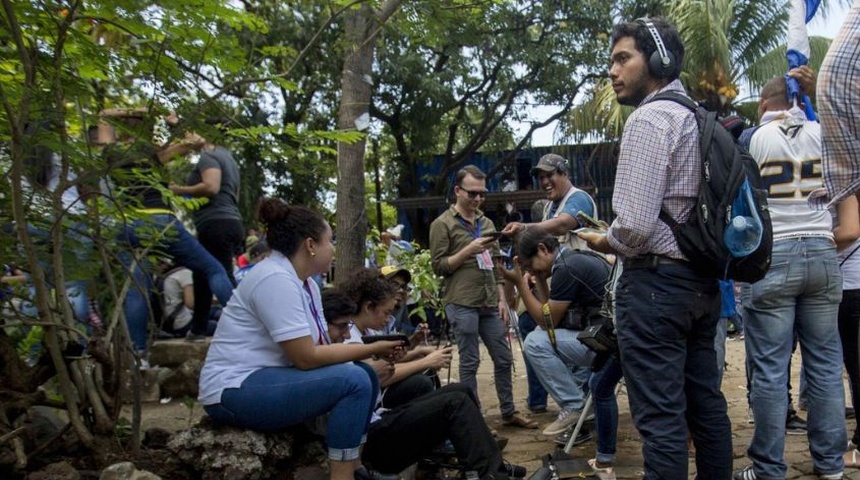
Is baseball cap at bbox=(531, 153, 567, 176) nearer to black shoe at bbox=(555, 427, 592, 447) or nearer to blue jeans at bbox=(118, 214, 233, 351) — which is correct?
black shoe at bbox=(555, 427, 592, 447)

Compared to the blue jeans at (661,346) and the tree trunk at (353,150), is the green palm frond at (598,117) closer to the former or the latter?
the tree trunk at (353,150)

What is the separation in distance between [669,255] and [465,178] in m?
3.03

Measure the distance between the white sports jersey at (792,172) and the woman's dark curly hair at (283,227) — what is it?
2343mm

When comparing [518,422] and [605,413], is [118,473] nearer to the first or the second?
[605,413]

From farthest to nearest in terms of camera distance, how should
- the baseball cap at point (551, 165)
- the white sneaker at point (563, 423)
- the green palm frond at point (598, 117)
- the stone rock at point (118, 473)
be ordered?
the green palm frond at point (598, 117) < the baseball cap at point (551, 165) < the white sneaker at point (563, 423) < the stone rock at point (118, 473)

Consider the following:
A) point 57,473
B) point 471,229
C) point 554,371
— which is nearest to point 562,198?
point 471,229

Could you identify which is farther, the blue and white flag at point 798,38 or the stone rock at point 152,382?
the stone rock at point 152,382

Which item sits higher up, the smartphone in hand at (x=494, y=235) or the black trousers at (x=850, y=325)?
the smartphone in hand at (x=494, y=235)

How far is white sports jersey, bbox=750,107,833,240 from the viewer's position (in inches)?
155

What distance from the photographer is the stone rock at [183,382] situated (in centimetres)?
620

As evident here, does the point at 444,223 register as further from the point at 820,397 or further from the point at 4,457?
the point at 4,457

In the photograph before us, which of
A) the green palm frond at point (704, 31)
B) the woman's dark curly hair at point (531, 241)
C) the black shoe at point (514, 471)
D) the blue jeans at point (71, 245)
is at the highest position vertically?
the green palm frond at point (704, 31)

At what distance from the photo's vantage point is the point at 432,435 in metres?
3.96

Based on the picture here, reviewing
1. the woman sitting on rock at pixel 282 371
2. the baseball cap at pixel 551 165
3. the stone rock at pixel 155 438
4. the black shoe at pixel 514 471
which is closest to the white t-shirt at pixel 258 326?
the woman sitting on rock at pixel 282 371
